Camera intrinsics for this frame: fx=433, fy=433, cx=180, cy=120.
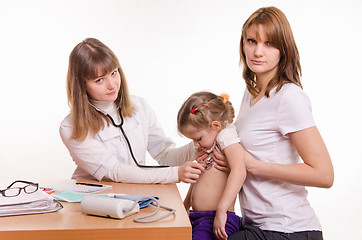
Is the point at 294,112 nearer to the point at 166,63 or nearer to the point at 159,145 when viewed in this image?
the point at 159,145

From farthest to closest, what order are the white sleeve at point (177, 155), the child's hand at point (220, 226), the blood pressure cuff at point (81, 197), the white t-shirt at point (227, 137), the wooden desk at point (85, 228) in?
the white sleeve at point (177, 155)
the white t-shirt at point (227, 137)
the child's hand at point (220, 226)
the blood pressure cuff at point (81, 197)
the wooden desk at point (85, 228)

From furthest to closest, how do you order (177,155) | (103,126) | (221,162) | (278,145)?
1. (177,155)
2. (103,126)
3. (221,162)
4. (278,145)

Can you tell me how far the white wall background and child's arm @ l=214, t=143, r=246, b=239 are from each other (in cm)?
224

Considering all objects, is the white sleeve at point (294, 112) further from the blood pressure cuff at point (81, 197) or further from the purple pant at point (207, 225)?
the blood pressure cuff at point (81, 197)

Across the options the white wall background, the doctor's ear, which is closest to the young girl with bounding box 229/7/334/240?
the doctor's ear

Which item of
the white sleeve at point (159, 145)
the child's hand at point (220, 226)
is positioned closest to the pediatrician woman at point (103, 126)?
the white sleeve at point (159, 145)

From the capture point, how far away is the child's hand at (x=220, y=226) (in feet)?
5.24

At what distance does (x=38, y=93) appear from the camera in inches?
151

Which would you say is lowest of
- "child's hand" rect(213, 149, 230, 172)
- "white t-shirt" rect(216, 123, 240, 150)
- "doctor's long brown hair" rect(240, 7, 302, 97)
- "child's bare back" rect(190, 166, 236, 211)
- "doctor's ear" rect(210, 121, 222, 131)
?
"child's bare back" rect(190, 166, 236, 211)

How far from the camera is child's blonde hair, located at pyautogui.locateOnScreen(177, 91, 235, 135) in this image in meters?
1.81

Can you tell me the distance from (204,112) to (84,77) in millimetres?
573

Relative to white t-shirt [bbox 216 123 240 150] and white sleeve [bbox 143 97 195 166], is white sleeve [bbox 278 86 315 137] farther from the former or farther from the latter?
white sleeve [bbox 143 97 195 166]

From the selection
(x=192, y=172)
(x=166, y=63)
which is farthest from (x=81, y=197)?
(x=166, y=63)

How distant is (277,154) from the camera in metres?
1.67
